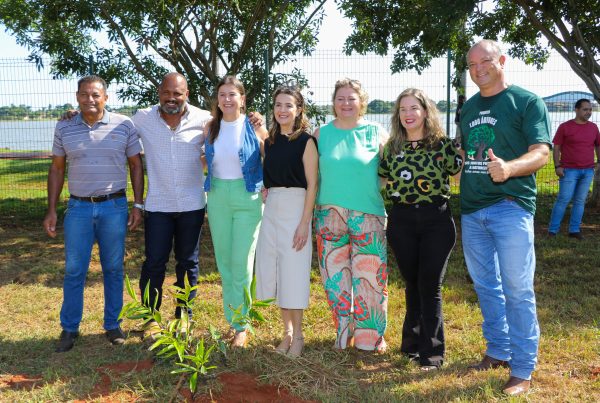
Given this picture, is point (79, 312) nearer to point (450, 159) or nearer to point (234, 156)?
point (234, 156)

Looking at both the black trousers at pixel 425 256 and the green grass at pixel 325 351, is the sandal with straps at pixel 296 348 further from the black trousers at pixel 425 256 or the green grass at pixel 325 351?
the black trousers at pixel 425 256

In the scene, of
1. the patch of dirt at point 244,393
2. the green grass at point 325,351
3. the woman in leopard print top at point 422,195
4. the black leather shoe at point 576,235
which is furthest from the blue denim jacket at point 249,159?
the black leather shoe at point 576,235

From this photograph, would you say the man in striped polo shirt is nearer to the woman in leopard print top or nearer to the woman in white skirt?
the woman in white skirt

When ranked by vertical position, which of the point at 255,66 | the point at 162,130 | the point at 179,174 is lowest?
the point at 179,174

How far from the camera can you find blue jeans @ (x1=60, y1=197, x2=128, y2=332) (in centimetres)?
450

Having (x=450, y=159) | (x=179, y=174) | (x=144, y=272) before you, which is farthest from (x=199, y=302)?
(x=450, y=159)

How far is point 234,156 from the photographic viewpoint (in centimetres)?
430

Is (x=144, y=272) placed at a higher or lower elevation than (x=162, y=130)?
lower

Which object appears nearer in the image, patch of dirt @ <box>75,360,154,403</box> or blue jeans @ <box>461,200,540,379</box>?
blue jeans @ <box>461,200,540,379</box>

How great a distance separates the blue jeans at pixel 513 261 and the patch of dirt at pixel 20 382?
2.98m

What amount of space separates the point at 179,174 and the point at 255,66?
14.4ft

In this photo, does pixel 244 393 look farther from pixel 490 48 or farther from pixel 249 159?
pixel 490 48

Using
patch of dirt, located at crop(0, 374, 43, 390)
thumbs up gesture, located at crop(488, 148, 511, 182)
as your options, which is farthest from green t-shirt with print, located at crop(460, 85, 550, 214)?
patch of dirt, located at crop(0, 374, 43, 390)

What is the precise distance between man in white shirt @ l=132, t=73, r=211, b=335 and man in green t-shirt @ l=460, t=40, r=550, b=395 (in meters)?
2.01
